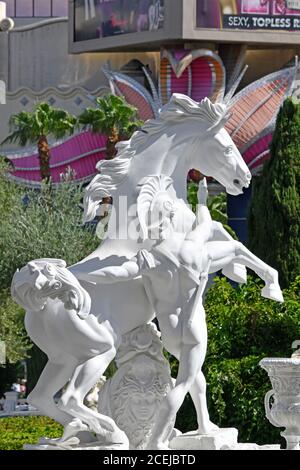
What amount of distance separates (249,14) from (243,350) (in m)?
26.9

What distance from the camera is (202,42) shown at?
50.9m

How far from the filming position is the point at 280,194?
3775cm

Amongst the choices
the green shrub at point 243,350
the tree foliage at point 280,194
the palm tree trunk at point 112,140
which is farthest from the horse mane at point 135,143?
the palm tree trunk at point 112,140

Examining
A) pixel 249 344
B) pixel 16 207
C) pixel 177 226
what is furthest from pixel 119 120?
pixel 177 226

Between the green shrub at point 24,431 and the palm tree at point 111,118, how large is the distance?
18.1 metres

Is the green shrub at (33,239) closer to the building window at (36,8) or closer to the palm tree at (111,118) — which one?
the palm tree at (111,118)

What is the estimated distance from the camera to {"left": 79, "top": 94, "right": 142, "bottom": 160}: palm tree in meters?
46.2

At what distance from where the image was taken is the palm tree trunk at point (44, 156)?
4741 cm

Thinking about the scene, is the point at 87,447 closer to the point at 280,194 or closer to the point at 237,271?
the point at 237,271

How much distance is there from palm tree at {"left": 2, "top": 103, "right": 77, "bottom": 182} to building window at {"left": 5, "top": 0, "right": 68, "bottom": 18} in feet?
41.9

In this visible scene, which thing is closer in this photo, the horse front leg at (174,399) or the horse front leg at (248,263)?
the horse front leg at (174,399)

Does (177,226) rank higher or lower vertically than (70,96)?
higher

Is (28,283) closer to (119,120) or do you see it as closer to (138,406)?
(138,406)

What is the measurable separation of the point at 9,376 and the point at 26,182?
9.79m
